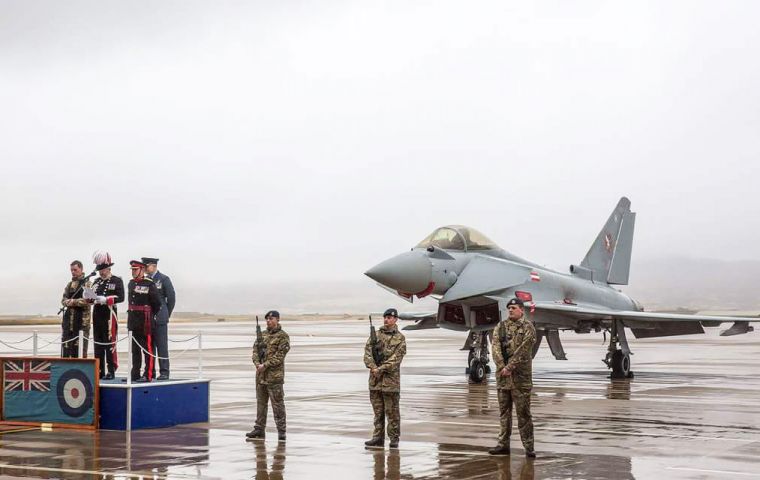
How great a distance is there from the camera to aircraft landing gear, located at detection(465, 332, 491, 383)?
21.9m

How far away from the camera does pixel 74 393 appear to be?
44.6ft

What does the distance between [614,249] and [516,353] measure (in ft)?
63.7

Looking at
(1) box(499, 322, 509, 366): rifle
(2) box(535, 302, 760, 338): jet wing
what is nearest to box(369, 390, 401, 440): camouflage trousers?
(1) box(499, 322, 509, 366): rifle

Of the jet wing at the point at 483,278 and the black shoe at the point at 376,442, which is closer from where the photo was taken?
the black shoe at the point at 376,442

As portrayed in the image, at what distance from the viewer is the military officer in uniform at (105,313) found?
14219mm

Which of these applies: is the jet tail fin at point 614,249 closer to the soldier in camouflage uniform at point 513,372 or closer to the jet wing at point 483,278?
the jet wing at point 483,278

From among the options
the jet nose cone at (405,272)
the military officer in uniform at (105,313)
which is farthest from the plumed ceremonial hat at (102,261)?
the jet nose cone at (405,272)

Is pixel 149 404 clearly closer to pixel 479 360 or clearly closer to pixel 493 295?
pixel 479 360

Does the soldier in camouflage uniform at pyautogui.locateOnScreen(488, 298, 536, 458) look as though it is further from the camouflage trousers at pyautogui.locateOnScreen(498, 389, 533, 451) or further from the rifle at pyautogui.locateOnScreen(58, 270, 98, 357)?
the rifle at pyautogui.locateOnScreen(58, 270, 98, 357)

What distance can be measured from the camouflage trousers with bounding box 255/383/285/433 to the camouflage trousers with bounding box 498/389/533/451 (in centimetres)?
288

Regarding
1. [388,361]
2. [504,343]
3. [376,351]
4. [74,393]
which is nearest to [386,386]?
[388,361]

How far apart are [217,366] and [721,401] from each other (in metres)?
15.1

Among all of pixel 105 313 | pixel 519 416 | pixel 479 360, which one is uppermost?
pixel 105 313

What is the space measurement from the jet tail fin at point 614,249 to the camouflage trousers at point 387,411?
17.6 meters
